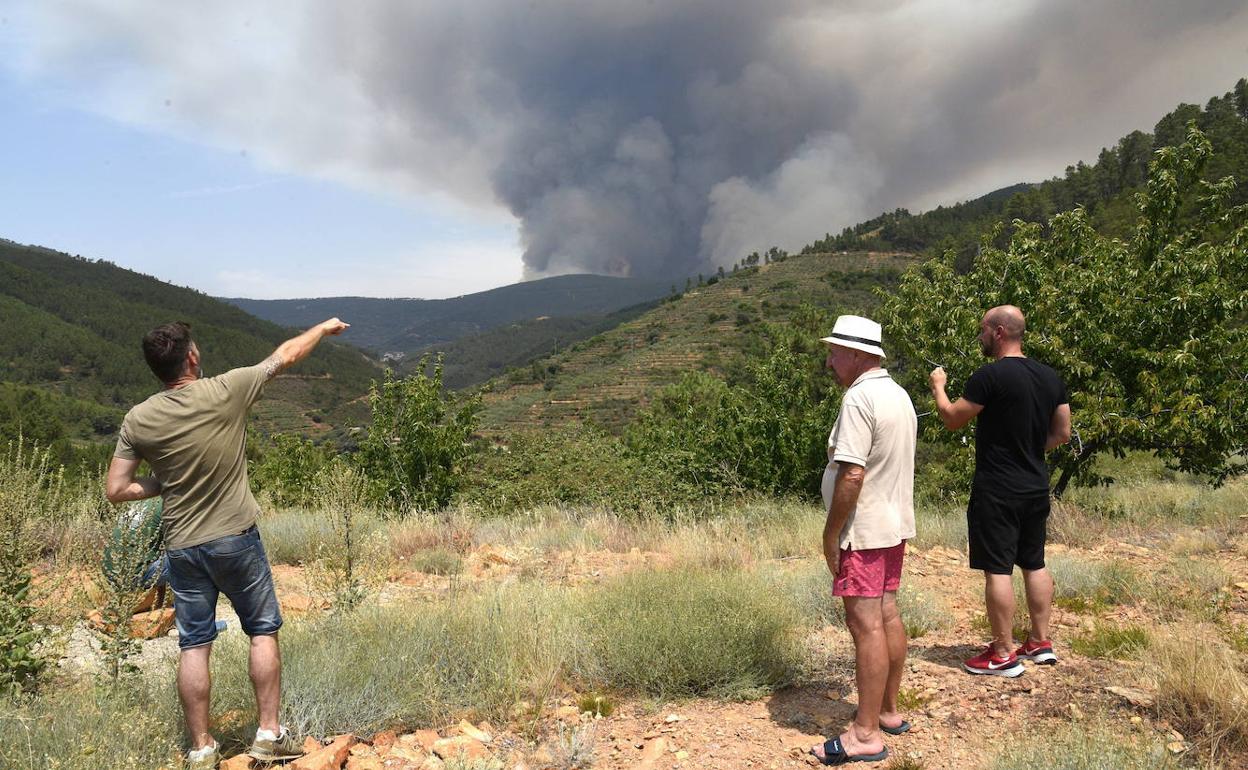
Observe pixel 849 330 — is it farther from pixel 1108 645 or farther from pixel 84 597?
pixel 84 597

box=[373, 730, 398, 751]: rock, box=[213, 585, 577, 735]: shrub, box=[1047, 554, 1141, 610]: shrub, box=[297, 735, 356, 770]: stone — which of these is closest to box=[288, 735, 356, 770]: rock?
box=[297, 735, 356, 770]: stone

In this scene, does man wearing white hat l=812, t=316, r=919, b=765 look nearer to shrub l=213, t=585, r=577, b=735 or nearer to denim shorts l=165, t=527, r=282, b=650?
shrub l=213, t=585, r=577, b=735

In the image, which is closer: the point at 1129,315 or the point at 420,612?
the point at 420,612

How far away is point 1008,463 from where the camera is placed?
12.9 ft

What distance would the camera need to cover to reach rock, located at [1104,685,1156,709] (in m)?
3.47

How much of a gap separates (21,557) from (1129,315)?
11.4m

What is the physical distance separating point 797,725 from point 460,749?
1.73 metres

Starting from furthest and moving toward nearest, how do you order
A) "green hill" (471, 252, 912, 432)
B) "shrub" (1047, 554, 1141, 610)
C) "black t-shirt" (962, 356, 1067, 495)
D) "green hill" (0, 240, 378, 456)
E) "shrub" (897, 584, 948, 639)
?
A: "green hill" (0, 240, 378, 456) → "green hill" (471, 252, 912, 432) → "shrub" (1047, 554, 1141, 610) → "shrub" (897, 584, 948, 639) → "black t-shirt" (962, 356, 1067, 495)

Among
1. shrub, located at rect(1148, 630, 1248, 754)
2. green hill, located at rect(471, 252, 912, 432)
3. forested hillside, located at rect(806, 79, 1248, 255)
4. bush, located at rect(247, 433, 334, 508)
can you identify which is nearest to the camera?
shrub, located at rect(1148, 630, 1248, 754)

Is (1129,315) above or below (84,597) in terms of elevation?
above

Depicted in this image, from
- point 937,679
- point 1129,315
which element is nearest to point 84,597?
point 937,679

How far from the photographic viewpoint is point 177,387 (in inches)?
126

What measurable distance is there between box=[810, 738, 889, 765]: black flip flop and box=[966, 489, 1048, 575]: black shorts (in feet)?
4.26

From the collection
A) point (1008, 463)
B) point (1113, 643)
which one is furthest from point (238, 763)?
point (1113, 643)
